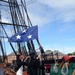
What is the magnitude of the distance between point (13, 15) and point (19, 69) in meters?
25.3

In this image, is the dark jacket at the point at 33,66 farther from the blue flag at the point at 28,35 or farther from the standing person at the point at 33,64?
the blue flag at the point at 28,35

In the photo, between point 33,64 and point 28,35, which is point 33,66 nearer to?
point 33,64

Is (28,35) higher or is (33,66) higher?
(28,35)

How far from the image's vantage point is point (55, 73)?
11.4 m

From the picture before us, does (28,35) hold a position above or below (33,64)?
above

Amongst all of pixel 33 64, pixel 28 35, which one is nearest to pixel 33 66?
pixel 33 64

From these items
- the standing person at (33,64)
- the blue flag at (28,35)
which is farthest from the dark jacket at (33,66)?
the blue flag at (28,35)

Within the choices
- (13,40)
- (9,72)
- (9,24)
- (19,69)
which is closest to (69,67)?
(19,69)

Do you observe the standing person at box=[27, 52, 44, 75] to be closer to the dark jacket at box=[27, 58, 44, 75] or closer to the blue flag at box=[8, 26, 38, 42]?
the dark jacket at box=[27, 58, 44, 75]

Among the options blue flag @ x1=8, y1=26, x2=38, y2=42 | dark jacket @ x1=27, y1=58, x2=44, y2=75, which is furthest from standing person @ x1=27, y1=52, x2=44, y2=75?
blue flag @ x1=8, y1=26, x2=38, y2=42

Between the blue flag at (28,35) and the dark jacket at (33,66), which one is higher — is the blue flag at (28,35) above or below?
above

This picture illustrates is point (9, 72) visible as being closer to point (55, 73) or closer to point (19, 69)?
point (19, 69)

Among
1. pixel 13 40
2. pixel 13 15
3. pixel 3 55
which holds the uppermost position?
pixel 13 15

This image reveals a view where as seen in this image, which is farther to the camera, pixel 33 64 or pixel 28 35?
pixel 28 35
